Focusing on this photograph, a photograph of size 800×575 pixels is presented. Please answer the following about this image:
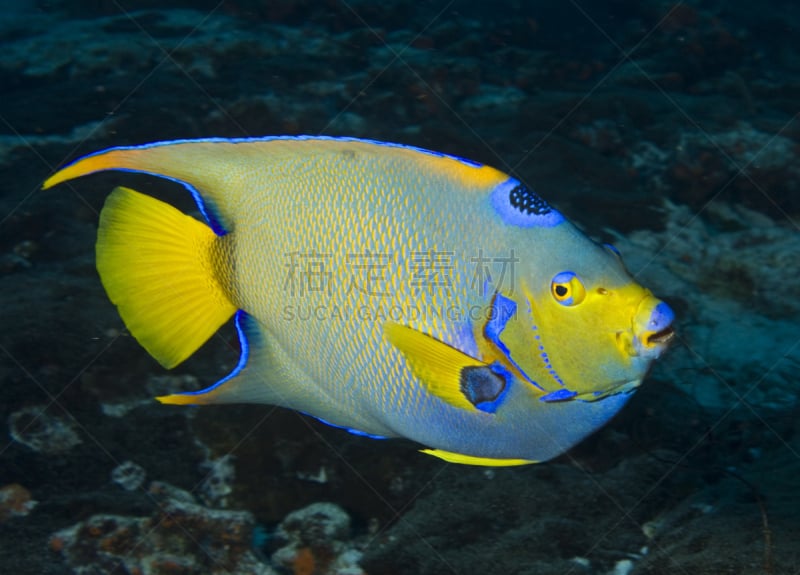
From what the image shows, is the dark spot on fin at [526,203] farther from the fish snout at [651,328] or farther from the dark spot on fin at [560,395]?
the dark spot on fin at [560,395]

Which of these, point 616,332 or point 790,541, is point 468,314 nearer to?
point 616,332

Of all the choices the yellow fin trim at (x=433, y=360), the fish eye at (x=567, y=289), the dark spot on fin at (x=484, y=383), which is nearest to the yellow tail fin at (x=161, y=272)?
the yellow fin trim at (x=433, y=360)

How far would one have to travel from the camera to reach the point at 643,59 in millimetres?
7934

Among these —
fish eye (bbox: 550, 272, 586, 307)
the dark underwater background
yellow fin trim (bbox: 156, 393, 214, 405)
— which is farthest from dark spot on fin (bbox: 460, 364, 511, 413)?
the dark underwater background

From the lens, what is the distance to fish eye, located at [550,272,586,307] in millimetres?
1099

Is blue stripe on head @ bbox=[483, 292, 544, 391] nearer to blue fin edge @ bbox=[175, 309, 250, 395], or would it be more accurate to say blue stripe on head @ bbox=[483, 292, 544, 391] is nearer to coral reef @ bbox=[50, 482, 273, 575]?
blue fin edge @ bbox=[175, 309, 250, 395]

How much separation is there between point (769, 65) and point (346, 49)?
6.07 meters

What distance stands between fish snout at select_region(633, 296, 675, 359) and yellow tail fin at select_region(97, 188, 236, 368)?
930 mm

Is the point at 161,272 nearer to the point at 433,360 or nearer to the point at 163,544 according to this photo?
the point at 433,360

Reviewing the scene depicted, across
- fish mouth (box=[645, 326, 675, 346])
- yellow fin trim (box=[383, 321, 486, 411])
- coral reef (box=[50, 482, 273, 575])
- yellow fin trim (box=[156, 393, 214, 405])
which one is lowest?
coral reef (box=[50, 482, 273, 575])

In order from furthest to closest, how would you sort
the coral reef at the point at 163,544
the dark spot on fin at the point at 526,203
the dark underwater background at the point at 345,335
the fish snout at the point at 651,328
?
the dark underwater background at the point at 345,335
the coral reef at the point at 163,544
the dark spot on fin at the point at 526,203
the fish snout at the point at 651,328

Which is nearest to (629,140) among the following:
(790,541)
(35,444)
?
(790,541)

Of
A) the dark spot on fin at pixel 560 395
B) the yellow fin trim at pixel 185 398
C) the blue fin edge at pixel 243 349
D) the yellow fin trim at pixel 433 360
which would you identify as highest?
the dark spot on fin at pixel 560 395

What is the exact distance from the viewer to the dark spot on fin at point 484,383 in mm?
1171
